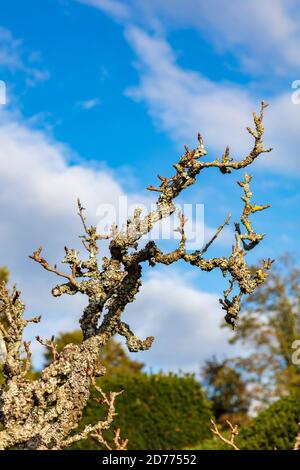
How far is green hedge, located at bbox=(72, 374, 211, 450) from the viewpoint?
18062mm

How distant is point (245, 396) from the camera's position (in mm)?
36812

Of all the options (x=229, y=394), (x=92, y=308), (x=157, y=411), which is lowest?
(x=92, y=308)

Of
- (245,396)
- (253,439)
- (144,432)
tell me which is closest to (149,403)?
(144,432)

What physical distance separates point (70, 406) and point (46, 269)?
3.98ft

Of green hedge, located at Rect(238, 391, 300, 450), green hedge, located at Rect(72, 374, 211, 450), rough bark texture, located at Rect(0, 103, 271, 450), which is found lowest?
rough bark texture, located at Rect(0, 103, 271, 450)

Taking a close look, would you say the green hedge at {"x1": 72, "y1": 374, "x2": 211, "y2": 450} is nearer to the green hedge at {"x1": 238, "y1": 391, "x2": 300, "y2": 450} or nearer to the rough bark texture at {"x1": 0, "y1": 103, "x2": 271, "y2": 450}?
the green hedge at {"x1": 238, "y1": 391, "x2": 300, "y2": 450}

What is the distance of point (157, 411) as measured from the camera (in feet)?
60.8

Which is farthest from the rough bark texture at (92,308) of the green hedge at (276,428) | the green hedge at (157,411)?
the green hedge at (157,411)

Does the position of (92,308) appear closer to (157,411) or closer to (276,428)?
(276,428)

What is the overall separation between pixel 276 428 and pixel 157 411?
18.4ft

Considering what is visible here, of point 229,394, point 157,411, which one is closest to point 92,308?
point 157,411

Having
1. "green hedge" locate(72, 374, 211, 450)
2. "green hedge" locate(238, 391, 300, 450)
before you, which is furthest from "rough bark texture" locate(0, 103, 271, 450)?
"green hedge" locate(72, 374, 211, 450)

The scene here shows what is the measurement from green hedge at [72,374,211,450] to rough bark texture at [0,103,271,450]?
41.6 ft
